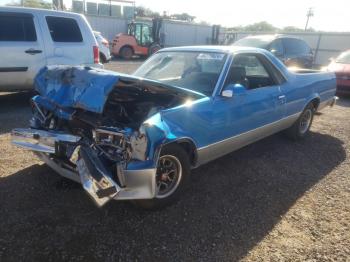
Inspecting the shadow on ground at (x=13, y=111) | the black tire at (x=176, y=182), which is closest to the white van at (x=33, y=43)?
the shadow on ground at (x=13, y=111)

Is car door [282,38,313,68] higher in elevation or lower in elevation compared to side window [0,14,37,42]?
lower

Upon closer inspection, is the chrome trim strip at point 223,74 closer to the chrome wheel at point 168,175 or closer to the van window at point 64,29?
the chrome wheel at point 168,175

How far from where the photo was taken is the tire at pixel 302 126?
543 centimetres

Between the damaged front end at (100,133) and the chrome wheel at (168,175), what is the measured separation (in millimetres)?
307

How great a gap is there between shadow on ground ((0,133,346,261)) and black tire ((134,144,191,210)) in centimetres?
9

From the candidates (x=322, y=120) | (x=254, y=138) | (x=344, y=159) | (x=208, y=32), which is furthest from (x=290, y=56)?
(x=208, y=32)

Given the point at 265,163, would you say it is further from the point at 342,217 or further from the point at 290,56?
the point at 290,56

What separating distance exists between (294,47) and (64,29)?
336 inches

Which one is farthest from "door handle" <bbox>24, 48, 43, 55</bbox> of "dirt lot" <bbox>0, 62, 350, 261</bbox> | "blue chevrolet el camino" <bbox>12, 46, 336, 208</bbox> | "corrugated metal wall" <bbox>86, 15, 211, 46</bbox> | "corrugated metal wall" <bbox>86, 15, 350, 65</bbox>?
"corrugated metal wall" <bbox>86, 15, 211, 46</bbox>

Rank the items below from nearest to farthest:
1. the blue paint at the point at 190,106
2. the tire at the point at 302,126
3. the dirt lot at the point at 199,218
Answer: the dirt lot at the point at 199,218
the blue paint at the point at 190,106
the tire at the point at 302,126

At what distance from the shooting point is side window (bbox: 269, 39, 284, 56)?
35.6ft

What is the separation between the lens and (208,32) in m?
29.8

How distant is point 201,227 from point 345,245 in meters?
1.30

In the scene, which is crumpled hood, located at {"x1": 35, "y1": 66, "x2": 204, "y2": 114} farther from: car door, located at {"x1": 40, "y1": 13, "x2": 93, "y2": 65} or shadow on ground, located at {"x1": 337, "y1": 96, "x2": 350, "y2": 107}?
shadow on ground, located at {"x1": 337, "y1": 96, "x2": 350, "y2": 107}
